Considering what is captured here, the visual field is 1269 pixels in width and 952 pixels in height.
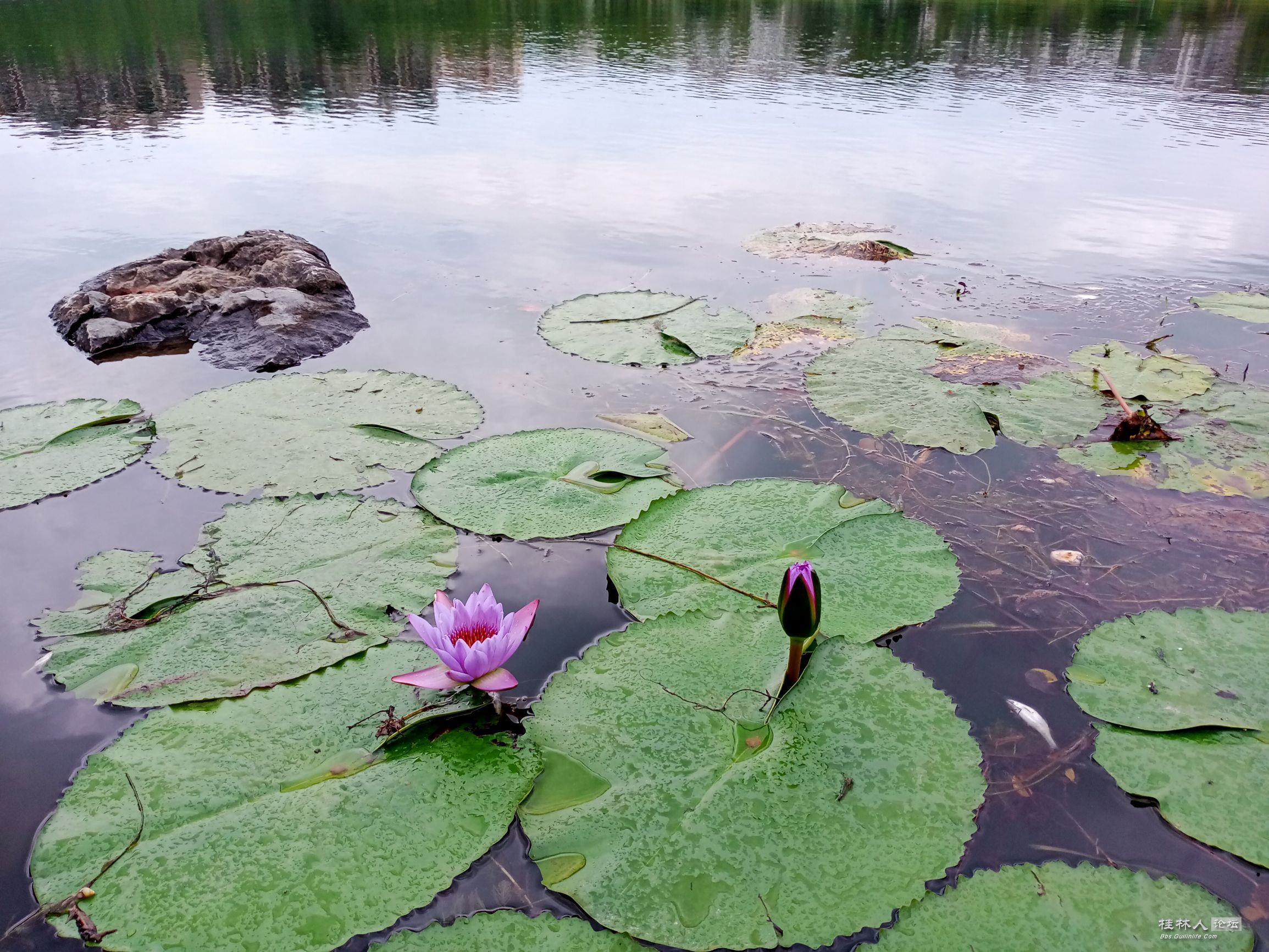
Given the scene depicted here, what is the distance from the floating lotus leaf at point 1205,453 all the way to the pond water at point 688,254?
12 cm

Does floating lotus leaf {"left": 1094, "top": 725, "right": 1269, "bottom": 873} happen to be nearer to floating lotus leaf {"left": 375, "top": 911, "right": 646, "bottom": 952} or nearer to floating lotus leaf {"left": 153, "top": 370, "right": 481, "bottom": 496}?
floating lotus leaf {"left": 375, "top": 911, "right": 646, "bottom": 952}

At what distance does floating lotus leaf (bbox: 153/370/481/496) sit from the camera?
2.93 meters

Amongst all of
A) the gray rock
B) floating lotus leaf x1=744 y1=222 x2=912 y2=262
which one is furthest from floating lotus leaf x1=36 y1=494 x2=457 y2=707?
floating lotus leaf x1=744 y1=222 x2=912 y2=262

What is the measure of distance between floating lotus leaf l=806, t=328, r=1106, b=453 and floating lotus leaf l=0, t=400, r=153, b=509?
2.81 m

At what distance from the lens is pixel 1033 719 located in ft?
6.55

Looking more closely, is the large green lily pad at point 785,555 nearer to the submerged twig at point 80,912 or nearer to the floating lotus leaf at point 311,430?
the floating lotus leaf at point 311,430

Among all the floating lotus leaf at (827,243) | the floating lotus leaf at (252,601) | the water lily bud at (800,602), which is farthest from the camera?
the floating lotus leaf at (827,243)

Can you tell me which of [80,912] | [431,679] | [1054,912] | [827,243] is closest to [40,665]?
[80,912]

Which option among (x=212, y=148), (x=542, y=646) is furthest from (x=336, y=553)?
(x=212, y=148)

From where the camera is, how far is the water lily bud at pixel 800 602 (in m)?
1.76

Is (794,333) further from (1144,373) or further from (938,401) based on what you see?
(1144,373)

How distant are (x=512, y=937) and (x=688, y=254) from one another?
4910mm

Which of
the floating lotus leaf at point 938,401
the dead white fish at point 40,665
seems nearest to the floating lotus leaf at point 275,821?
the dead white fish at point 40,665

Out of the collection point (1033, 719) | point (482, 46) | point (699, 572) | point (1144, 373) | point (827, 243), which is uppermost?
point (482, 46)
